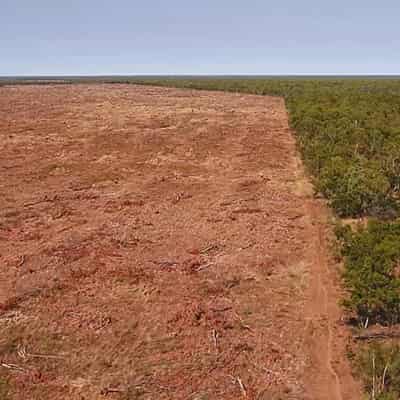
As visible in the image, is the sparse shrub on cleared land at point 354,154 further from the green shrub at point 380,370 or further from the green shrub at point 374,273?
the green shrub at point 380,370

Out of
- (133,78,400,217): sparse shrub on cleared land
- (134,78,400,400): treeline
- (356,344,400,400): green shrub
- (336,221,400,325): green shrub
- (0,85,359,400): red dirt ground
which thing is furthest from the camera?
(133,78,400,217): sparse shrub on cleared land

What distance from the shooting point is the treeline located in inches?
226

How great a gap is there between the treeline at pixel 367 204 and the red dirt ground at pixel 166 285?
0.40 m

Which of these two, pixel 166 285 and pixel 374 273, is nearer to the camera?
pixel 374 273

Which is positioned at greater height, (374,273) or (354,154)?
(354,154)

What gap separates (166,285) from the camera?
7770 millimetres

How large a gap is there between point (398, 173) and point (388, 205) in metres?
2.23

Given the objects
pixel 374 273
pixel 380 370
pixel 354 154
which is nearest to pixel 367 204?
pixel 374 273

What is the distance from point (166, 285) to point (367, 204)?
19.4ft

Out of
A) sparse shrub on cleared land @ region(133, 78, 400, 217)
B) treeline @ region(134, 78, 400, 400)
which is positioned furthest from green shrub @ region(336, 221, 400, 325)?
sparse shrub on cleared land @ region(133, 78, 400, 217)

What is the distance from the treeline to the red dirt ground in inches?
15.7

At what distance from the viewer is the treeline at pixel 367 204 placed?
18.8 feet

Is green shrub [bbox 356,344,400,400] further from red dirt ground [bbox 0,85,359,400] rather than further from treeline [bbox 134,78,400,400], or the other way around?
red dirt ground [bbox 0,85,359,400]

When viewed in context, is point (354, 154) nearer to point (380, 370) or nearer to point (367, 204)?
point (367, 204)
